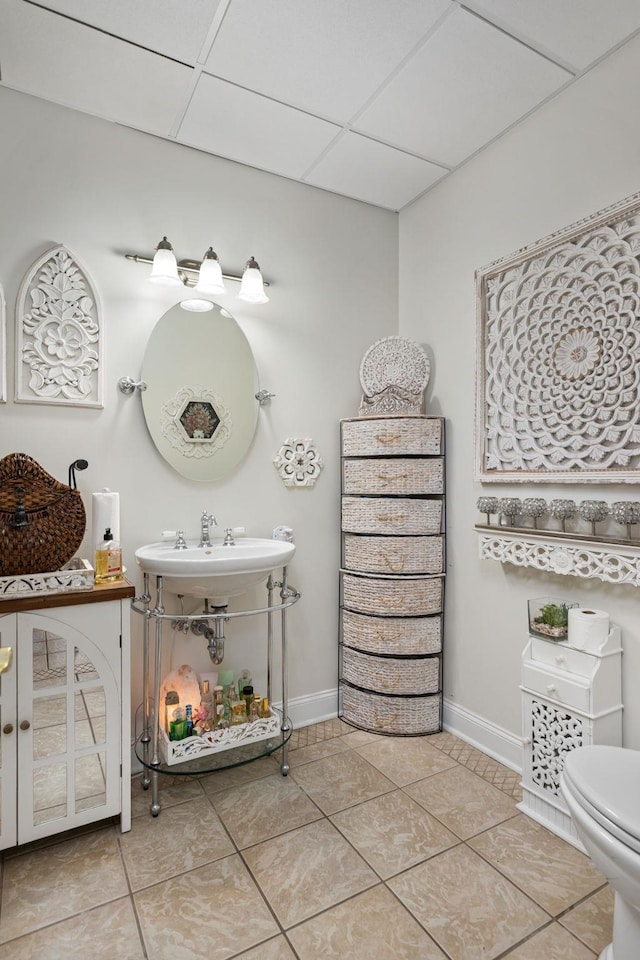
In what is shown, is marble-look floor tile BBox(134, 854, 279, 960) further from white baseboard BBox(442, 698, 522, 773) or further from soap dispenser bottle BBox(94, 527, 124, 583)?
white baseboard BBox(442, 698, 522, 773)

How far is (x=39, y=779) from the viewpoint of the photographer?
165 cm

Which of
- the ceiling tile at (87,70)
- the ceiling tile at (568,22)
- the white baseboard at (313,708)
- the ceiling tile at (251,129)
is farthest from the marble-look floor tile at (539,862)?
the ceiling tile at (87,70)

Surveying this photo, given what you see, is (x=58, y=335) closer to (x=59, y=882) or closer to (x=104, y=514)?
(x=104, y=514)

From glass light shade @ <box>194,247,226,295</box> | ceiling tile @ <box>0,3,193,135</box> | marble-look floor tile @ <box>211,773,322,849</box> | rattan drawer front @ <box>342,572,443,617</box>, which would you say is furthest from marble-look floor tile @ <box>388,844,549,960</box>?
ceiling tile @ <box>0,3,193,135</box>

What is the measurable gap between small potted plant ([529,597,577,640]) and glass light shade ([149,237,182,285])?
189 centimetres

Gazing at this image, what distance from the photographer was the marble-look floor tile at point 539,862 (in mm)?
1522

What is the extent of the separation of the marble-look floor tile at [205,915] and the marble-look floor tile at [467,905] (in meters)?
0.42

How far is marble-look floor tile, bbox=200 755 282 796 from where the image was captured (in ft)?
6.80

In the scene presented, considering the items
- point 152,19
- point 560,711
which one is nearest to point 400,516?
point 560,711

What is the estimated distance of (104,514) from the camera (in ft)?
6.32

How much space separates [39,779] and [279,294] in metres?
2.12

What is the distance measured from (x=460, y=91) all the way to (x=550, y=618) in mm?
1960

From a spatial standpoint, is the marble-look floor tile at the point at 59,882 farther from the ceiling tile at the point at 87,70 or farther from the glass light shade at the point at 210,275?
the ceiling tile at the point at 87,70

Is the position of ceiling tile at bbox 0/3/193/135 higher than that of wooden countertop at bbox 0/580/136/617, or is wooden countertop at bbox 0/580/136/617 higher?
ceiling tile at bbox 0/3/193/135
